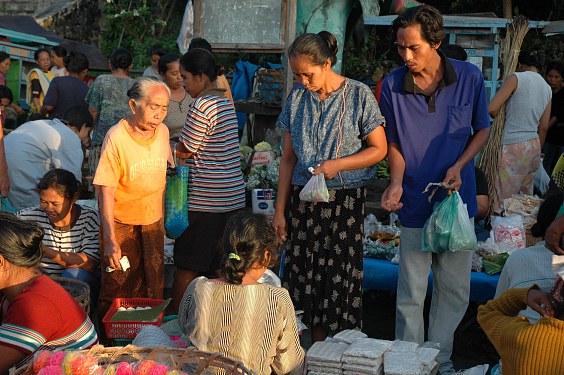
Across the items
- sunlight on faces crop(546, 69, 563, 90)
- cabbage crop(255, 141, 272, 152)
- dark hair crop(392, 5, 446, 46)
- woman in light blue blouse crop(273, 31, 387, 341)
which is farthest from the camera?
sunlight on faces crop(546, 69, 563, 90)

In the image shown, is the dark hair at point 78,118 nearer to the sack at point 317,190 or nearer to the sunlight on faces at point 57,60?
the sack at point 317,190

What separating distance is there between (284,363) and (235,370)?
47 centimetres

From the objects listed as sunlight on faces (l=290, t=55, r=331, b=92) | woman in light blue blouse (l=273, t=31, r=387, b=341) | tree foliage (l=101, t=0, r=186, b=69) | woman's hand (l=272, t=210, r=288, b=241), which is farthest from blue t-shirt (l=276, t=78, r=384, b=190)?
tree foliage (l=101, t=0, r=186, b=69)

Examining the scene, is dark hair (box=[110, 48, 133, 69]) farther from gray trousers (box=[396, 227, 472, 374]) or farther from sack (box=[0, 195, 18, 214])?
gray trousers (box=[396, 227, 472, 374])

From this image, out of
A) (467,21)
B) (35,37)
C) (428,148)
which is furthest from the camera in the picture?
(35,37)

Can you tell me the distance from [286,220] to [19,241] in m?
1.98

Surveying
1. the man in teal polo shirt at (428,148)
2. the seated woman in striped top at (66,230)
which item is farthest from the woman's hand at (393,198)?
the seated woman in striped top at (66,230)

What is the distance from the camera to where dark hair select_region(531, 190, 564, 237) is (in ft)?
11.0

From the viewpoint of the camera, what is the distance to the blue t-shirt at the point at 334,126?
13.8ft

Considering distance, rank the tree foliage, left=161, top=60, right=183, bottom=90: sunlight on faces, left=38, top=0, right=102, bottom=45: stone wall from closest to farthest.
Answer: left=161, top=60, right=183, bottom=90: sunlight on faces, the tree foliage, left=38, top=0, right=102, bottom=45: stone wall

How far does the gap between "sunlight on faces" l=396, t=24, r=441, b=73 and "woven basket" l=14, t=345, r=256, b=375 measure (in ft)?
6.11

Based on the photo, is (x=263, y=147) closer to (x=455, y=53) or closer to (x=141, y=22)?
(x=455, y=53)

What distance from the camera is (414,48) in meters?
3.93

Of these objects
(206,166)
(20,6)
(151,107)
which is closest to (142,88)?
(151,107)
